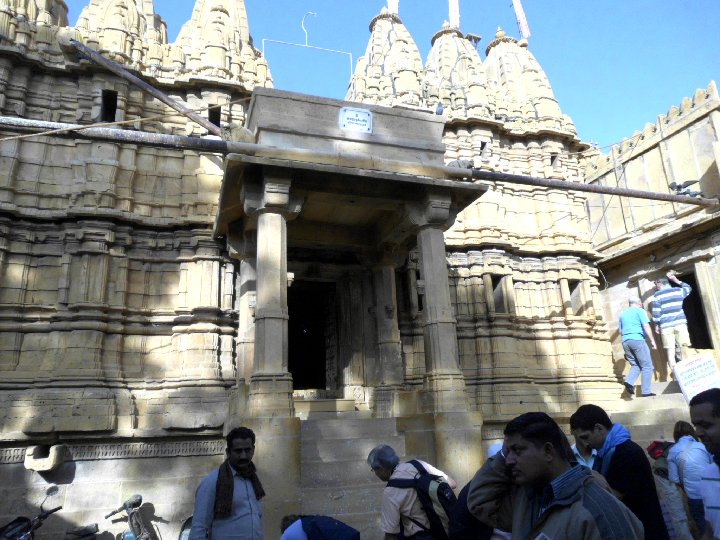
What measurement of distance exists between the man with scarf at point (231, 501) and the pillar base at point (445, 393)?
478cm

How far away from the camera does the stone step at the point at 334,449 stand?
8477 millimetres

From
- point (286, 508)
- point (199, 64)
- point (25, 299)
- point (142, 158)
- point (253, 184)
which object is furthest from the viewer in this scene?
point (199, 64)

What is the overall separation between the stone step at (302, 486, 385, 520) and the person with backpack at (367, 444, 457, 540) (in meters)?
3.98

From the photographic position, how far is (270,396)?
7.98 metres

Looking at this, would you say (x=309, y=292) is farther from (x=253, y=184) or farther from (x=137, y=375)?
(x=253, y=184)

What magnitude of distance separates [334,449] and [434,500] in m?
5.00

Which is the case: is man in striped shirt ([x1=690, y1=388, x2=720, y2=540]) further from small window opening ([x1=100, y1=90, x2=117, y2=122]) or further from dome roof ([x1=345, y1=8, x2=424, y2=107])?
dome roof ([x1=345, y1=8, x2=424, y2=107])

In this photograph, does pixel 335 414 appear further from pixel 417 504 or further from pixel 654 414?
pixel 417 504

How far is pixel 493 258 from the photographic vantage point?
15.1 m

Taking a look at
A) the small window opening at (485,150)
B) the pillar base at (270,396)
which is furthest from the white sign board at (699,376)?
the small window opening at (485,150)

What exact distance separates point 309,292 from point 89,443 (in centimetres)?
671

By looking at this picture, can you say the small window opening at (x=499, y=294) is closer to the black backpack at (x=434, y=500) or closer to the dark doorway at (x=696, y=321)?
the dark doorway at (x=696, y=321)

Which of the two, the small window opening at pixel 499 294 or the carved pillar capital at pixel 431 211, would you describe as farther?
the small window opening at pixel 499 294

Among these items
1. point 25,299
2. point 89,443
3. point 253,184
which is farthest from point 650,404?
point 25,299
